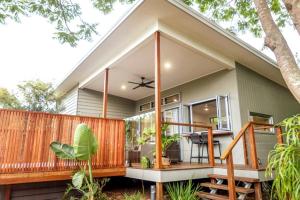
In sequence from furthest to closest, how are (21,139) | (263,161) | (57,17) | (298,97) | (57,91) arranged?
(57,91) < (263,161) < (57,17) < (21,139) < (298,97)

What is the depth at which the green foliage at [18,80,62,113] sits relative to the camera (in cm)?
1097

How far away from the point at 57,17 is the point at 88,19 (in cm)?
98

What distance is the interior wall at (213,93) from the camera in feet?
22.0

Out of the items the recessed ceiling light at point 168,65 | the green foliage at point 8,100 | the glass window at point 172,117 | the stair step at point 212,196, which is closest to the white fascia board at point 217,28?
the recessed ceiling light at point 168,65

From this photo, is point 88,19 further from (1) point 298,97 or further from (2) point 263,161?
(2) point 263,161

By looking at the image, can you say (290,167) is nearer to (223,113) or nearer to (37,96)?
(223,113)

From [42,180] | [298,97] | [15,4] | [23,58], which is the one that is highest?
[23,58]

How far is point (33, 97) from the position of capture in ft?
36.2

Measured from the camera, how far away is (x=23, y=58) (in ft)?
61.8

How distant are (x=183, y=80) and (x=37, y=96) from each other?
7.69 meters

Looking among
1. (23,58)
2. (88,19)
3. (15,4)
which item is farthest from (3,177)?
(23,58)

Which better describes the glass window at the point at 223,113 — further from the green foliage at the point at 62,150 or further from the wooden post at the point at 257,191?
the green foliage at the point at 62,150

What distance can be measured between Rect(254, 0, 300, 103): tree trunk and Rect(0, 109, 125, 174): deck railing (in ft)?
12.5

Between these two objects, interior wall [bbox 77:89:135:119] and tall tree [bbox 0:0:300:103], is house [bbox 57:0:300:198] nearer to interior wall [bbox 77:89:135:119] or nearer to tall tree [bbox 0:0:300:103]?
interior wall [bbox 77:89:135:119]
